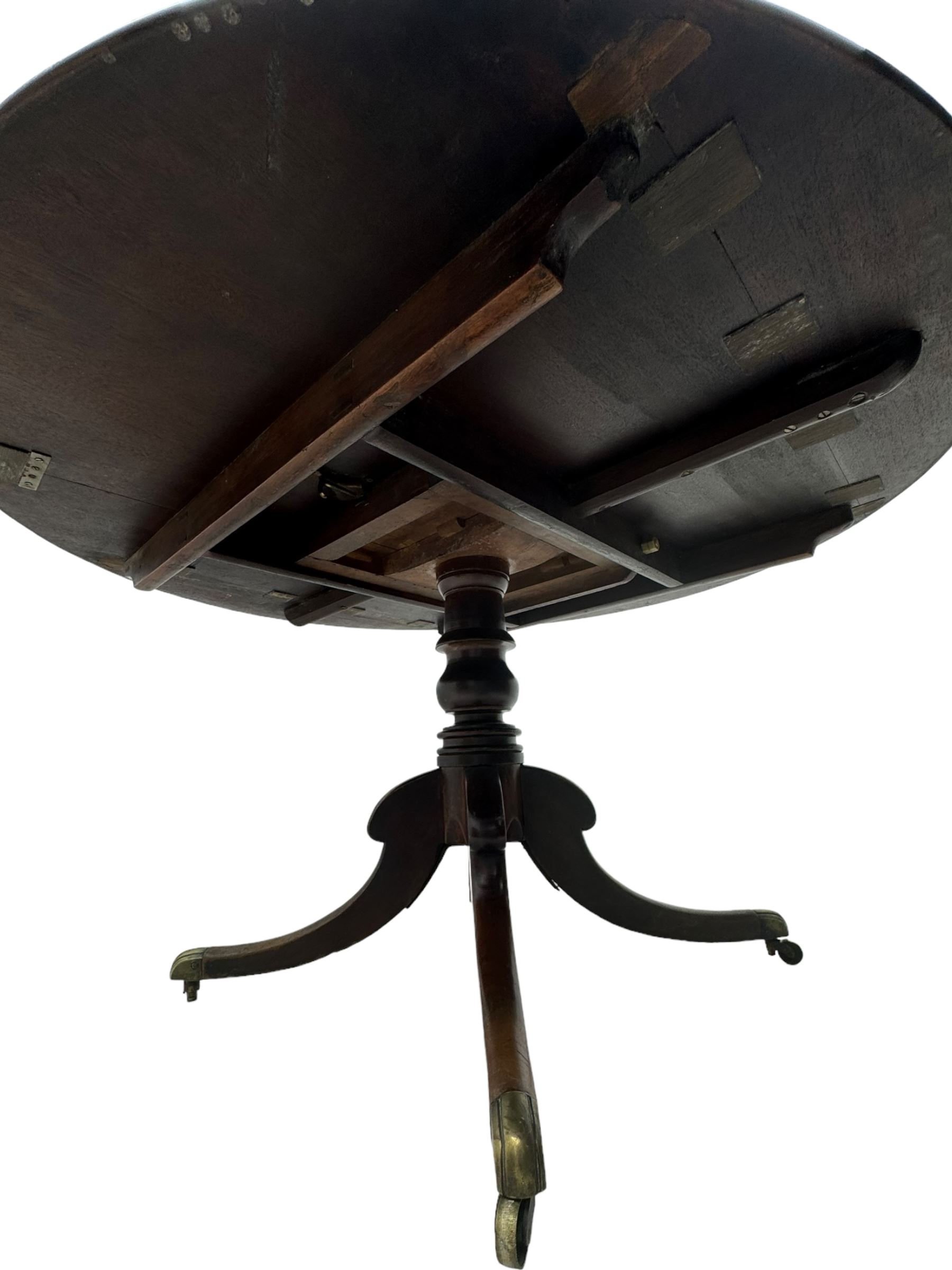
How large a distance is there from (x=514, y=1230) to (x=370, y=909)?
1.77 ft

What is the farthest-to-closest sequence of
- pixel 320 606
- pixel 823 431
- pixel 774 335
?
pixel 320 606 → pixel 823 431 → pixel 774 335

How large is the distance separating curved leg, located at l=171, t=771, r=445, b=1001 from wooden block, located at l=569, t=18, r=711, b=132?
0.92 meters

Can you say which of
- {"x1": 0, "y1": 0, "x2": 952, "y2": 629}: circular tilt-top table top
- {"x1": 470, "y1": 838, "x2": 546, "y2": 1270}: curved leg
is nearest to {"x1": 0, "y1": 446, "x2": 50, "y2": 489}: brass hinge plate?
{"x1": 0, "y1": 0, "x2": 952, "y2": 629}: circular tilt-top table top

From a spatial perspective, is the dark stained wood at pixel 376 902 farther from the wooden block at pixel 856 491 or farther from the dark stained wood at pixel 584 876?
the wooden block at pixel 856 491

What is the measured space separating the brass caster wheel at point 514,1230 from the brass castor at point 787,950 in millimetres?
673

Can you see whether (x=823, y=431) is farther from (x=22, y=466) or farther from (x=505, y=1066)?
(x=22, y=466)

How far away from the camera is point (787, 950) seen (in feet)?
3.55

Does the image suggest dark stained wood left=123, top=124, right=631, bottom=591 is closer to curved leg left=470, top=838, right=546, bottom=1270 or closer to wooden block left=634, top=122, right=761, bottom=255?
wooden block left=634, top=122, right=761, bottom=255

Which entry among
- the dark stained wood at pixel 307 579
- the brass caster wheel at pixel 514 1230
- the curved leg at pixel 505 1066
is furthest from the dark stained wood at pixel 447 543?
the brass caster wheel at pixel 514 1230

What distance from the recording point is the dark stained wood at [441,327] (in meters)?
0.43

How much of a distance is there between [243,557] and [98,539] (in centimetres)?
21

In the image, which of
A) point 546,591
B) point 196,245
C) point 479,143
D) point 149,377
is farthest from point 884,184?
point 546,591

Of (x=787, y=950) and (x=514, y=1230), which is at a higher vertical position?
(x=787, y=950)

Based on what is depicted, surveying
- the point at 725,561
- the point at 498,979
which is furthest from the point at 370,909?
the point at 725,561
